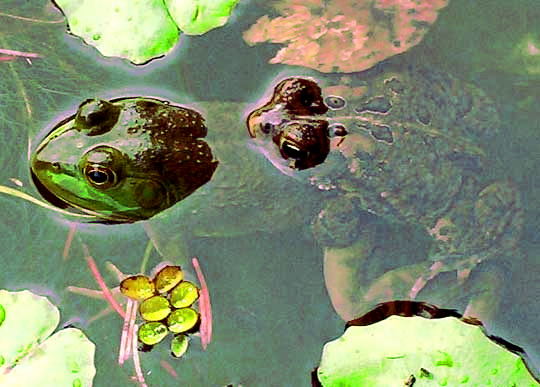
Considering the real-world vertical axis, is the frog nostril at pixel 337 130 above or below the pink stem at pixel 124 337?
above

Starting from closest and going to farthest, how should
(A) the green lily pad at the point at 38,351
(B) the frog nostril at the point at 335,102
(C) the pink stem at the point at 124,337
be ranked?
(A) the green lily pad at the point at 38,351 → (C) the pink stem at the point at 124,337 → (B) the frog nostril at the point at 335,102

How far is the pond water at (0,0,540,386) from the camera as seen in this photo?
10.4ft

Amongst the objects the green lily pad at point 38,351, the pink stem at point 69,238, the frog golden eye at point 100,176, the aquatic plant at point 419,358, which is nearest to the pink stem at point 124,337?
the green lily pad at point 38,351

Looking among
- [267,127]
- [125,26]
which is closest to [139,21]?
[125,26]

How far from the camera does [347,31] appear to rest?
3389 mm

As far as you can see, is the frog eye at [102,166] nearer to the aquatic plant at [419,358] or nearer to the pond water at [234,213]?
the pond water at [234,213]

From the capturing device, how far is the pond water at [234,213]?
3.17 m

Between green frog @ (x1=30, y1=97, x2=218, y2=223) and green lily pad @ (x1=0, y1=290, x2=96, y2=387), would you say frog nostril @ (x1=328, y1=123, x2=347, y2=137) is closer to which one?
green frog @ (x1=30, y1=97, x2=218, y2=223)

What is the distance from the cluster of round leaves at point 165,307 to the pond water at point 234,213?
2.2 inches

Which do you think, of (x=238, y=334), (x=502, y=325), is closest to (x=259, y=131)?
(x=238, y=334)

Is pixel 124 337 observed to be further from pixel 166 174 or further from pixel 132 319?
pixel 166 174

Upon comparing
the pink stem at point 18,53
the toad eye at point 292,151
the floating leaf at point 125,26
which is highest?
the floating leaf at point 125,26

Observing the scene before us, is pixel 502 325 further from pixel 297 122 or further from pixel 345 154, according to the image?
pixel 297 122

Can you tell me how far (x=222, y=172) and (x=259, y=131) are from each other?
0.23m
